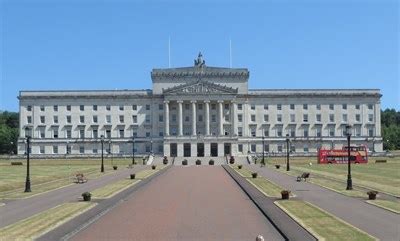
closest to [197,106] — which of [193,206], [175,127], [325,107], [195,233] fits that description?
[175,127]

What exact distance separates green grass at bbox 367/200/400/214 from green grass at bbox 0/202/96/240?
53.7 ft

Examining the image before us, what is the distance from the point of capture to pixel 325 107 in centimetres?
16225

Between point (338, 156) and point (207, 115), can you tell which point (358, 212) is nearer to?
point (338, 156)

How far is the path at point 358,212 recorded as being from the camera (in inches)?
958

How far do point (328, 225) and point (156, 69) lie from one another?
139580mm

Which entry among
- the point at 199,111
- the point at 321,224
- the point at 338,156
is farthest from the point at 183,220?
the point at 199,111

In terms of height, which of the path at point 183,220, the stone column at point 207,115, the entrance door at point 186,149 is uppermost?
the stone column at point 207,115

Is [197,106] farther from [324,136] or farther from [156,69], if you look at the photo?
[324,136]

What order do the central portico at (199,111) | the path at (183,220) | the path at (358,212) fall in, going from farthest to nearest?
the central portico at (199,111), the path at (358,212), the path at (183,220)

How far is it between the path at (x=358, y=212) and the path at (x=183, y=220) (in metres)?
3.92

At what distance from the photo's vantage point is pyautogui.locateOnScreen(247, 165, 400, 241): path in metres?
24.3

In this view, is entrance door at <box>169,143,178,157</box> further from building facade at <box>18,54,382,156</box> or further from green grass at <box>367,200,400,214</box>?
green grass at <box>367,200,400,214</box>

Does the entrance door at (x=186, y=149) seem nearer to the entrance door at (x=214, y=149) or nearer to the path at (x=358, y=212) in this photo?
the entrance door at (x=214, y=149)

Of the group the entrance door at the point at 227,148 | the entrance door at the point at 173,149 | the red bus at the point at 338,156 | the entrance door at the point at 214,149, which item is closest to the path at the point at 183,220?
the red bus at the point at 338,156
